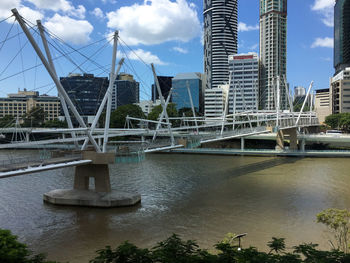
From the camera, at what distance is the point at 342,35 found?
12925 centimetres

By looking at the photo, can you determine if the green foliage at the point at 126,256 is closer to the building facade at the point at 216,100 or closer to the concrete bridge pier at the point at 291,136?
the concrete bridge pier at the point at 291,136

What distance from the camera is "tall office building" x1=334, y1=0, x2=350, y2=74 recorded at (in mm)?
125919

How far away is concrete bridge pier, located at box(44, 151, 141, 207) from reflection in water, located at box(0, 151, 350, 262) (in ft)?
1.67

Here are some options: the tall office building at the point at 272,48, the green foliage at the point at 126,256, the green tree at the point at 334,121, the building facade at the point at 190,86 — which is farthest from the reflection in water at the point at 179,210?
the tall office building at the point at 272,48

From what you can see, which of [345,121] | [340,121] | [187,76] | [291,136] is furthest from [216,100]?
[291,136]

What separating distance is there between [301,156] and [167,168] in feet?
75.7

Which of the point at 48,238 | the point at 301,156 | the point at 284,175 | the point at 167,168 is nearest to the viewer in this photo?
the point at 48,238

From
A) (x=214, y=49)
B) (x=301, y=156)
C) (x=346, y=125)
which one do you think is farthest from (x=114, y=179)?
(x=214, y=49)

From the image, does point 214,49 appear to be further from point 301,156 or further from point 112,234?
point 112,234

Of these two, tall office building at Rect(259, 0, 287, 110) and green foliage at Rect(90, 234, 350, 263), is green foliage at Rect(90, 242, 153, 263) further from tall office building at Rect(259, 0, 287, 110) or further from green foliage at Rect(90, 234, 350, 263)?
tall office building at Rect(259, 0, 287, 110)

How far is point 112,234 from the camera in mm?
16406

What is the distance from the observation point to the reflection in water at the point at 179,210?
624 inches

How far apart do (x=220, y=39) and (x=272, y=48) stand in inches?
895

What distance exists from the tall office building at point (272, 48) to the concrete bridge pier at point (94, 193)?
131 meters
